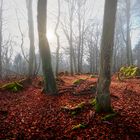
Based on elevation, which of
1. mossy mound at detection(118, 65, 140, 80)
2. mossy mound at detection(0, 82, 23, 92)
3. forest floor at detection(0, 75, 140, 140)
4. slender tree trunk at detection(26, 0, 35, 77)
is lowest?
forest floor at detection(0, 75, 140, 140)

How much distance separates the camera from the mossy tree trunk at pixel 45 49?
38.2 ft

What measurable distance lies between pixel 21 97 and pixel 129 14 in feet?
62.5

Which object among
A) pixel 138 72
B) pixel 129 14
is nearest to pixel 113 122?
pixel 138 72

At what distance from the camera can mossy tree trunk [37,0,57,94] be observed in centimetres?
1163

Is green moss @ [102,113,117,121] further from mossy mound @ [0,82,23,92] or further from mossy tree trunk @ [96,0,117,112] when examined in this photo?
mossy mound @ [0,82,23,92]

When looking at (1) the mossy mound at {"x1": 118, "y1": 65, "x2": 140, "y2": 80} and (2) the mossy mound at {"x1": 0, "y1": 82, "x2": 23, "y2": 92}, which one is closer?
(2) the mossy mound at {"x1": 0, "y1": 82, "x2": 23, "y2": 92}

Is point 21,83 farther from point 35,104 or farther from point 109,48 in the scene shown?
point 109,48

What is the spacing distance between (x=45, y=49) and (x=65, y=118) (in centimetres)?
458

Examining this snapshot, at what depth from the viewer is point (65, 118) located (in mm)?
8453

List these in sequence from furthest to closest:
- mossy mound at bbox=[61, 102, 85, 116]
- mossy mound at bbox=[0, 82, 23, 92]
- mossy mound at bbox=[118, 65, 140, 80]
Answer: mossy mound at bbox=[118, 65, 140, 80] → mossy mound at bbox=[0, 82, 23, 92] → mossy mound at bbox=[61, 102, 85, 116]

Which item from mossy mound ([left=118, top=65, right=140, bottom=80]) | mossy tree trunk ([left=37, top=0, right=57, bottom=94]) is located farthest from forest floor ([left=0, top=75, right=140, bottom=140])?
mossy mound ([left=118, top=65, right=140, bottom=80])

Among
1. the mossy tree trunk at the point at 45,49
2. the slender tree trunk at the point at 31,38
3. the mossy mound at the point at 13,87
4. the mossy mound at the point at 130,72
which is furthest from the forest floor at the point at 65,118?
the mossy mound at the point at 130,72

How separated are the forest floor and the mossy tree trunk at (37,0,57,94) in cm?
58

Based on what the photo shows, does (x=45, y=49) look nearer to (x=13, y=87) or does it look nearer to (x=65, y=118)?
(x=13, y=87)
